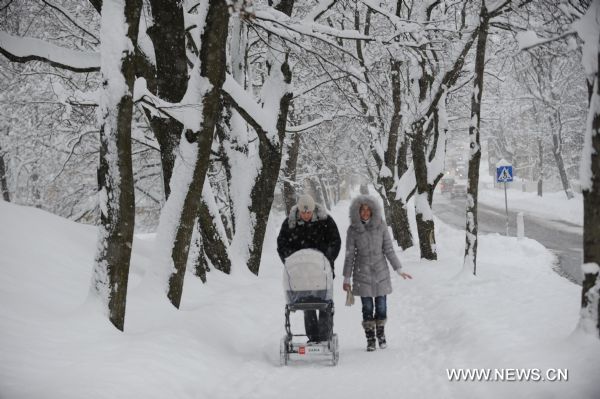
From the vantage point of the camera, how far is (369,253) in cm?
675

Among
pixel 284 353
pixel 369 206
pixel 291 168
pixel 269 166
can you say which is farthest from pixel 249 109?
pixel 291 168

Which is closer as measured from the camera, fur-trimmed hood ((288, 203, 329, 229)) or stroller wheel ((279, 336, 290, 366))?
stroller wheel ((279, 336, 290, 366))

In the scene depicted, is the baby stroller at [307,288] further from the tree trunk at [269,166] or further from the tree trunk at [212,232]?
the tree trunk at [269,166]

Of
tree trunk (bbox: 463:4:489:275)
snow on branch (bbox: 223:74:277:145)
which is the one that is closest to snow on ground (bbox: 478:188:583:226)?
tree trunk (bbox: 463:4:489:275)

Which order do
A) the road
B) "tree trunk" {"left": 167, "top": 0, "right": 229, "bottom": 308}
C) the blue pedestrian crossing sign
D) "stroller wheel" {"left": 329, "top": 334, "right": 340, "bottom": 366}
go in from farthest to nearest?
the blue pedestrian crossing sign
the road
"tree trunk" {"left": 167, "top": 0, "right": 229, "bottom": 308}
"stroller wheel" {"left": 329, "top": 334, "right": 340, "bottom": 366}

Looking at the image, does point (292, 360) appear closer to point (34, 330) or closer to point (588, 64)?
point (34, 330)

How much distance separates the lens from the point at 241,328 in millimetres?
7645

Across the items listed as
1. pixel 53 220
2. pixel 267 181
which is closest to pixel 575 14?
pixel 267 181

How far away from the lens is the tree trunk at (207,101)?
21.0 ft

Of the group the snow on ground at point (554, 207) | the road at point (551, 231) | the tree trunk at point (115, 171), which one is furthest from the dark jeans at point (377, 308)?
the snow on ground at point (554, 207)

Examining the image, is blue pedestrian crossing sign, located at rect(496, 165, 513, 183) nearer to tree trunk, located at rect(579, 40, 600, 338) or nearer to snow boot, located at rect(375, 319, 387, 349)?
snow boot, located at rect(375, 319, 387, 349)

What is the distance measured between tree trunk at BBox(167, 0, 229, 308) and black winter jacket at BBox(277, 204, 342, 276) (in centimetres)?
144

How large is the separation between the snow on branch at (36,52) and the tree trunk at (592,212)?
677cm
